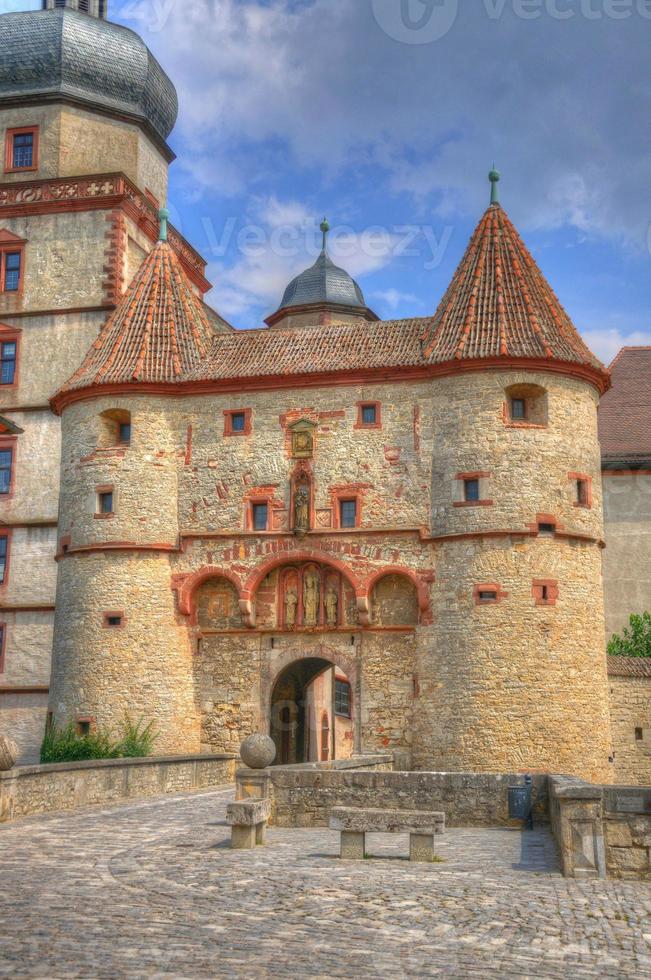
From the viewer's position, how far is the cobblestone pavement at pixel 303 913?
7.52 m

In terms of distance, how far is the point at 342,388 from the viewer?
29344 mm

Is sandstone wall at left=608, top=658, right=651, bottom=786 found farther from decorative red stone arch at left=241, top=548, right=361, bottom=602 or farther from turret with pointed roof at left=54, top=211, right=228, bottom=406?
turret with pointed roof at left=54, top=211, right=228, bottom=406

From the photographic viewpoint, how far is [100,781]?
781 inches

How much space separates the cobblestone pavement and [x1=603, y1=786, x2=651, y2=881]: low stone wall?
1.07ft

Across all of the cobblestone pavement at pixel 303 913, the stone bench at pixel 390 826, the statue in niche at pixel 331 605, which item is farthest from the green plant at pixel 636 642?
the stone bench at pixel 390 826

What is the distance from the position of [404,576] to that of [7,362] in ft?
43.0

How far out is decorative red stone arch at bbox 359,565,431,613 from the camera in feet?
90.8

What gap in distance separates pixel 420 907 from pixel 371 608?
61.5ft

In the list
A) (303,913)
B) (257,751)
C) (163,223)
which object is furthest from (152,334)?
(303,913)

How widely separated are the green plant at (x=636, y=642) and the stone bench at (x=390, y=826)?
69.4 ft

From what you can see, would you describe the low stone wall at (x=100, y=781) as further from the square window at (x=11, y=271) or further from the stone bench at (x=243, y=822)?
the square window at (x=11, y=271)

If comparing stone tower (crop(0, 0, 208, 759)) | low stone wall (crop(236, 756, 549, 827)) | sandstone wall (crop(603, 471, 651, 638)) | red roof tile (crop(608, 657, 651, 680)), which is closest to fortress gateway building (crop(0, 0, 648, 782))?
stone tower (crop(0, 0, 208, 759))

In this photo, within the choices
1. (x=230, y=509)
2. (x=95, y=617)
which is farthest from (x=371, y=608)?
(x=95, y=617)

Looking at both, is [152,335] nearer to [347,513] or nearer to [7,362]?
[7,362]
